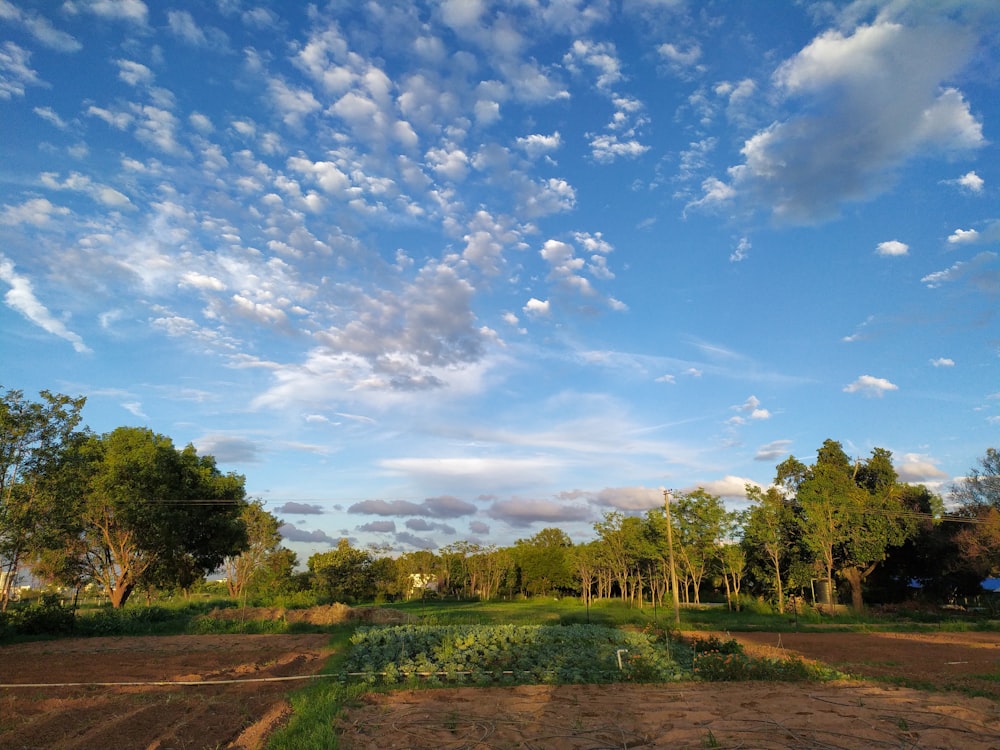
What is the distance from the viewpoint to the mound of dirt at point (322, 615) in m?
30.0

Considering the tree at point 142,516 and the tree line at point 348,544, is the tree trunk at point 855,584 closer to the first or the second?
the tree line at point 348,544

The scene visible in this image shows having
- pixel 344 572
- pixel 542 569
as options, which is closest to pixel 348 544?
pixel 344 572

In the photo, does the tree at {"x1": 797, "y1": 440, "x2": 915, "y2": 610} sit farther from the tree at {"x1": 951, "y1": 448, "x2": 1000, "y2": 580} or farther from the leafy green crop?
the leafy green crop

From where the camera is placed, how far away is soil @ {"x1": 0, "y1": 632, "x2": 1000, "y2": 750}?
8539 mm

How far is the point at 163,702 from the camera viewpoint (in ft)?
37.3

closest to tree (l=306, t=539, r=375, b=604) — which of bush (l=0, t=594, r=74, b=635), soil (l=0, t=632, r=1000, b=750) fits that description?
bush (l=0, t=594, r=74, b=635)

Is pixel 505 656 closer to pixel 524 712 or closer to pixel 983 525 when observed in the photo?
pixel 524 712

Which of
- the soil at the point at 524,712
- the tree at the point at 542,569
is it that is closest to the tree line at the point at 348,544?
the soil at the point at 524,712

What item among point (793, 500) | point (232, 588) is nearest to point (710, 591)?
point (793, 500)

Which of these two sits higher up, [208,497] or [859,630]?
[208,497]

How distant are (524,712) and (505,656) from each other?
486 centimetres

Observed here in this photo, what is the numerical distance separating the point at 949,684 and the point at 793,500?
3642 centimetres

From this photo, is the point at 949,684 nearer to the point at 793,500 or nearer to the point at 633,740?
the point at 633,740

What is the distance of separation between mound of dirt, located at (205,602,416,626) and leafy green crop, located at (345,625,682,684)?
1399cm
